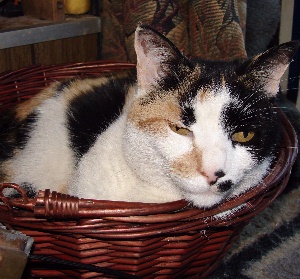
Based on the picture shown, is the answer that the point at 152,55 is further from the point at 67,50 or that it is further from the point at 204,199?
the point at 67,50

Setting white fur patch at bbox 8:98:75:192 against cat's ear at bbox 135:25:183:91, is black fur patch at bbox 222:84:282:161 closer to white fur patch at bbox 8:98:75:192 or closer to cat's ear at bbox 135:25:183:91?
cat's ear at bbox 135:25:183:91

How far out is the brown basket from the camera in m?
0.73

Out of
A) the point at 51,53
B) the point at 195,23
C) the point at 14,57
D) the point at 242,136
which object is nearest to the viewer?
the point at 242,136

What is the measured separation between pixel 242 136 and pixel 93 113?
40 cm

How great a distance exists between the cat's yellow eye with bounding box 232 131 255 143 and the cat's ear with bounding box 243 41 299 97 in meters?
0.10

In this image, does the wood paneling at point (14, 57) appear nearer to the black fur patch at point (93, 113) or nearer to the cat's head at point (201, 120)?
the black fur patch at point (93, 113)

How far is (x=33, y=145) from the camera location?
1053mm

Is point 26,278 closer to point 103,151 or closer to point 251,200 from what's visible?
point 103,151

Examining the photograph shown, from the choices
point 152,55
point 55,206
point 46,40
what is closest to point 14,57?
point 46,40

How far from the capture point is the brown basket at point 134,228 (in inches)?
28.5

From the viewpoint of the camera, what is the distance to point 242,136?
0.82m

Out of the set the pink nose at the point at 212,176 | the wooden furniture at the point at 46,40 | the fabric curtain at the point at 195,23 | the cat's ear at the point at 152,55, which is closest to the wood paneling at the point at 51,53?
the wooden furniture at the point at 46,40

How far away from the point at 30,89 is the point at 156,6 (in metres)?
0.50

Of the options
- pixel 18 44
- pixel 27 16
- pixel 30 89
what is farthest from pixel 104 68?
pixel 27 16
